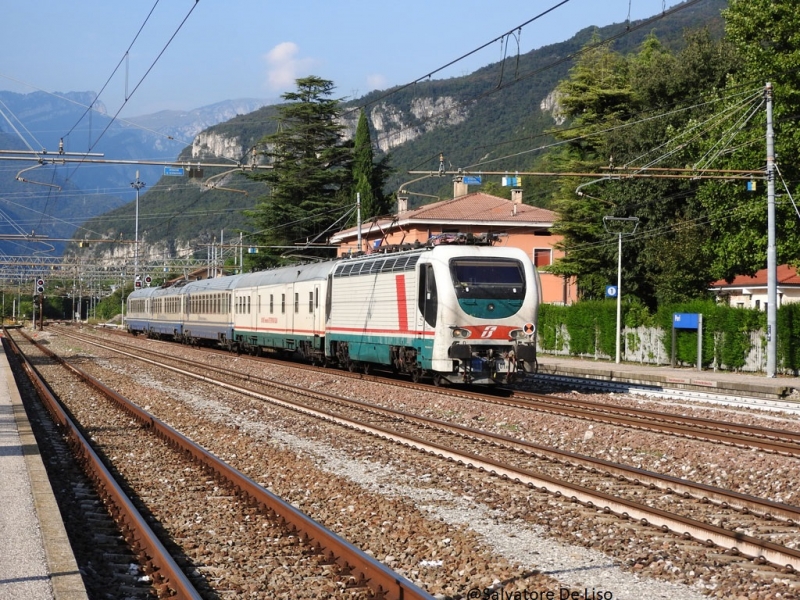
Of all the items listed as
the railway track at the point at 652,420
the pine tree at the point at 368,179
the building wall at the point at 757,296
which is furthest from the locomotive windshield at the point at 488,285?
the pine tree at the point at 368,179

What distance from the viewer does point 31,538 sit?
25.7 ft

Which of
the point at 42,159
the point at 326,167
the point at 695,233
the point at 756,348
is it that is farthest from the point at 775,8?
the point at 326,167

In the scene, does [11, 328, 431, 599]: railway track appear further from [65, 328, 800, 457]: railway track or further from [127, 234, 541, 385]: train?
[127, 234, 541, 385]: train

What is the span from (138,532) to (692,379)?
22.5 metres

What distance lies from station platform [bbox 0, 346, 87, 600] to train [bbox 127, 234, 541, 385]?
10014 millimetres

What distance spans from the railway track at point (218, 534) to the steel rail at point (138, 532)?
0.04ft

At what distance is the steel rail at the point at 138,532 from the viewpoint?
6.91 m

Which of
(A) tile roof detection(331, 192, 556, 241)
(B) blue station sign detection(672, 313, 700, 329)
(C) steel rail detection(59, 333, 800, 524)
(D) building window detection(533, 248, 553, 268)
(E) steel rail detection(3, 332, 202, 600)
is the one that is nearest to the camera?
(E) steel rail detection(3, 332, 202, 600)

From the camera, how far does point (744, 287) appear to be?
1992 inches

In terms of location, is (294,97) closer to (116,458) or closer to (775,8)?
(775,8)

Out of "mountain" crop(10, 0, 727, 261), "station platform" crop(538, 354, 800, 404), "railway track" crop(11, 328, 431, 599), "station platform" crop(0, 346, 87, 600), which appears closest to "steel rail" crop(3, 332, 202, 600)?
"railway track" crop(11, 328, 431, 599)

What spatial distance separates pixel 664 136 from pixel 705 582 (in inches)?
1587

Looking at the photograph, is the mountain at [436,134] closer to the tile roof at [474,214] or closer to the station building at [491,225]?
the tile roof at [474,214]

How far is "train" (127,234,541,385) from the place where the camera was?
21.0m
